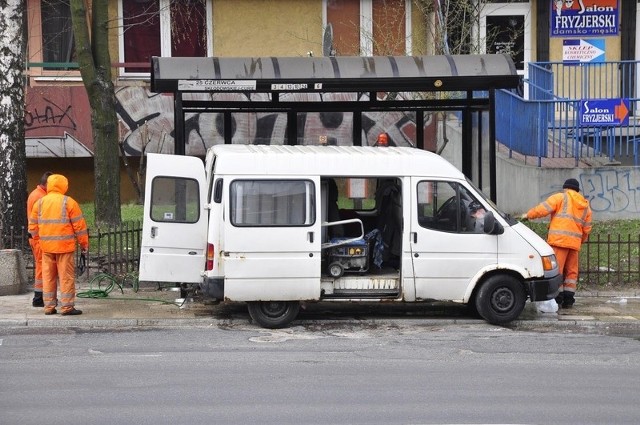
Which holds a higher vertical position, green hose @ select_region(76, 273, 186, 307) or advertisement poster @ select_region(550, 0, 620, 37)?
advertisement poster @ select_region(550, 0, 620, 37)

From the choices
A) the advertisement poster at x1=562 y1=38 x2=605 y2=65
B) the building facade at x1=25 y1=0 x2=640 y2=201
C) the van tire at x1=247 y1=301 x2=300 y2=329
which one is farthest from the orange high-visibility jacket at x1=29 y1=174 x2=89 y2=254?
the advertisement poster at x1=562 y1=38 x2=605 y2=65

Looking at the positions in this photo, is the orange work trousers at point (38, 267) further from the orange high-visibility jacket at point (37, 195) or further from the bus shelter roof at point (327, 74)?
the bus shelter roof at point (327, 74)

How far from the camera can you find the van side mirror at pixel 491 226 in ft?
39.1

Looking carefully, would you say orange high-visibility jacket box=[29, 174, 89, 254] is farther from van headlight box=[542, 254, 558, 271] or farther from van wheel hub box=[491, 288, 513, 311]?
A: van headlight box=[542, 254, 558, 271]

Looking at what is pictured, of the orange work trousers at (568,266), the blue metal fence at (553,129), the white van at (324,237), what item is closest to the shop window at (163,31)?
the blue metal fence at (553,129)

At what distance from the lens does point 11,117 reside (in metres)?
A: 15.4

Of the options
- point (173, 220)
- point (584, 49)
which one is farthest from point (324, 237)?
point (584, 49)

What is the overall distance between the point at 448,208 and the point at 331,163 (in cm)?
143

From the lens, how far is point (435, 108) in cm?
1595

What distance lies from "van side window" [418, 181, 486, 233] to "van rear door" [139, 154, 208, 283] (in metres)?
2.54

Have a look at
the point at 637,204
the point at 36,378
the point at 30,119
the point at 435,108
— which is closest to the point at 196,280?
the point at 36,378

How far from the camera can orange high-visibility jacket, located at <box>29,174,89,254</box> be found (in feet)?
40.5

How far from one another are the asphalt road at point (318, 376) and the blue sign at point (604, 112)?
7.20 meters

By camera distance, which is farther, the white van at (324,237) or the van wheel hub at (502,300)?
the van wheel hub at (502,300)
